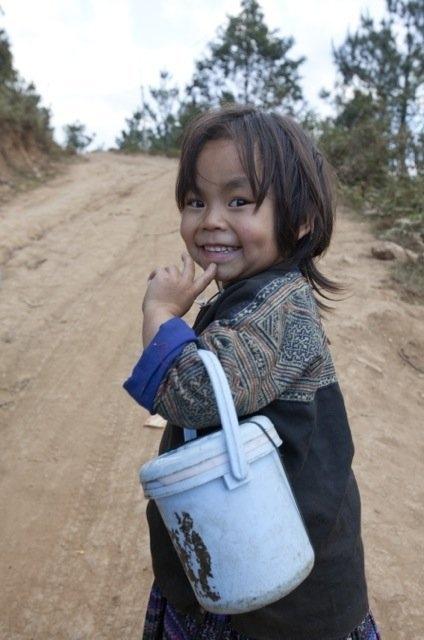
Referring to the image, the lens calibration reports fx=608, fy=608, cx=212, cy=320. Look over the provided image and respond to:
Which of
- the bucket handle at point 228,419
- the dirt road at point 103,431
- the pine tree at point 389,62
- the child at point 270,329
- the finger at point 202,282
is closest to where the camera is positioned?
the bucket handle at point 228,419

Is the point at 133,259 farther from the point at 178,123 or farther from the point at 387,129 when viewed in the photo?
the point at 178,123

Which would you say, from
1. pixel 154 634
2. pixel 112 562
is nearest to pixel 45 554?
pixel 112 562

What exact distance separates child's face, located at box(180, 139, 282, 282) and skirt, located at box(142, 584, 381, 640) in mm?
681

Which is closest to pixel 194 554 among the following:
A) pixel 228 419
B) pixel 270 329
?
pixel 228 419

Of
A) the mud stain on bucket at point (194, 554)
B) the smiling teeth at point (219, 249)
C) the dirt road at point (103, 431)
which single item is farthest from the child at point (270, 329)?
the dirt road at point (103, 431)

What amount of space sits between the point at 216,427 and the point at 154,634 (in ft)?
2.05

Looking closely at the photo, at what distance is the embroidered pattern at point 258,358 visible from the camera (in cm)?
93

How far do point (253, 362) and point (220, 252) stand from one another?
29 cm

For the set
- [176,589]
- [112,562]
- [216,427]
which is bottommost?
Result: [112,562]

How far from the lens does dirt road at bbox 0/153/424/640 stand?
221 centimetres

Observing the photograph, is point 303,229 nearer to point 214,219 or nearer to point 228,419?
point 214,219

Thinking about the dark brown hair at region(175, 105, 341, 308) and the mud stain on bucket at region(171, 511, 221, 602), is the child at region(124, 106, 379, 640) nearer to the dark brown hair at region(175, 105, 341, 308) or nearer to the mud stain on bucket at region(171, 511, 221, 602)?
the dark brown hair at region(175, 105, 341, 308)

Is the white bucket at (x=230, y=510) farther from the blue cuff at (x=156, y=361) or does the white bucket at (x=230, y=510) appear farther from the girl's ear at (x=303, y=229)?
the girl's ear at (x=303, y=229)

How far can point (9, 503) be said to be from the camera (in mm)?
2660
